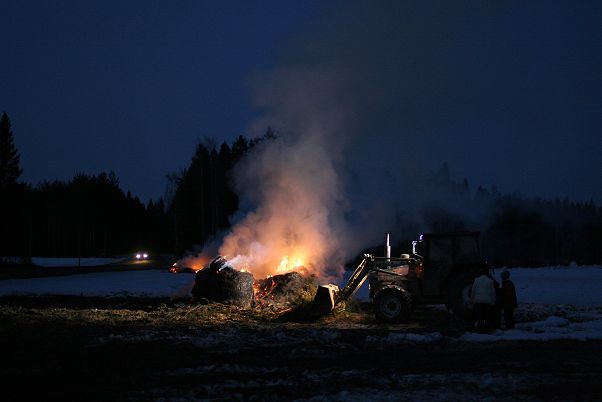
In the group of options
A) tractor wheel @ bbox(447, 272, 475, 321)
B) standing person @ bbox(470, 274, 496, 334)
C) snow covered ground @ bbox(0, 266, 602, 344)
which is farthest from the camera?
tractor wheel @ bbox(447, 272, 475, 321)

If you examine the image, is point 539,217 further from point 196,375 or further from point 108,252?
point 108,252

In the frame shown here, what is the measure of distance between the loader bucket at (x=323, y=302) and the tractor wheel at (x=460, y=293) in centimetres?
330

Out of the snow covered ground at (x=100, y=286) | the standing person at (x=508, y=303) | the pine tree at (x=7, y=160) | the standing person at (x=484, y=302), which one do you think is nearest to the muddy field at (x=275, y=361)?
the standing person at (x=484, y=302)

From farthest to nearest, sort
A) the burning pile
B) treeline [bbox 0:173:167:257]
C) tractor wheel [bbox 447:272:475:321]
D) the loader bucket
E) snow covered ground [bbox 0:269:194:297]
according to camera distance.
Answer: treeline [bbox 0:173:167:257], snow covered ground [bbox 0:269:194:297], the burning pile, the loader bucket, tractor wheel [bbox 447:272:475:321]

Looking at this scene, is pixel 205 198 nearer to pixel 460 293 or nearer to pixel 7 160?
pixel 7 160

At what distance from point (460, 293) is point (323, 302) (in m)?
3.86

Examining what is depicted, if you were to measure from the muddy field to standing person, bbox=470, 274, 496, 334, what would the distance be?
32.0 inches

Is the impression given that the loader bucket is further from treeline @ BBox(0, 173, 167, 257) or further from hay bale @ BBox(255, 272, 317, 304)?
treeline @ BBox(0, 173, 167, 257)

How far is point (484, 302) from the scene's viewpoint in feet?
44.7

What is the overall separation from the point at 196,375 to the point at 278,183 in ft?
44.4

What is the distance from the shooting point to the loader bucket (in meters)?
17.0

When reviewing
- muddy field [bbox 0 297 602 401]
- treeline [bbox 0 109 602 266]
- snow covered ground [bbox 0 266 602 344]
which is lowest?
muddy field [bbox 0 297 602 401]

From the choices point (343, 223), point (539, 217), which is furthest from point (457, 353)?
point (539, 217)

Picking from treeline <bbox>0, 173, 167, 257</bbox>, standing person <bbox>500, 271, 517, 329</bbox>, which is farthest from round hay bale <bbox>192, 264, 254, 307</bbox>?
treeline <bbox>0, 173, 167, 257</bbox>
